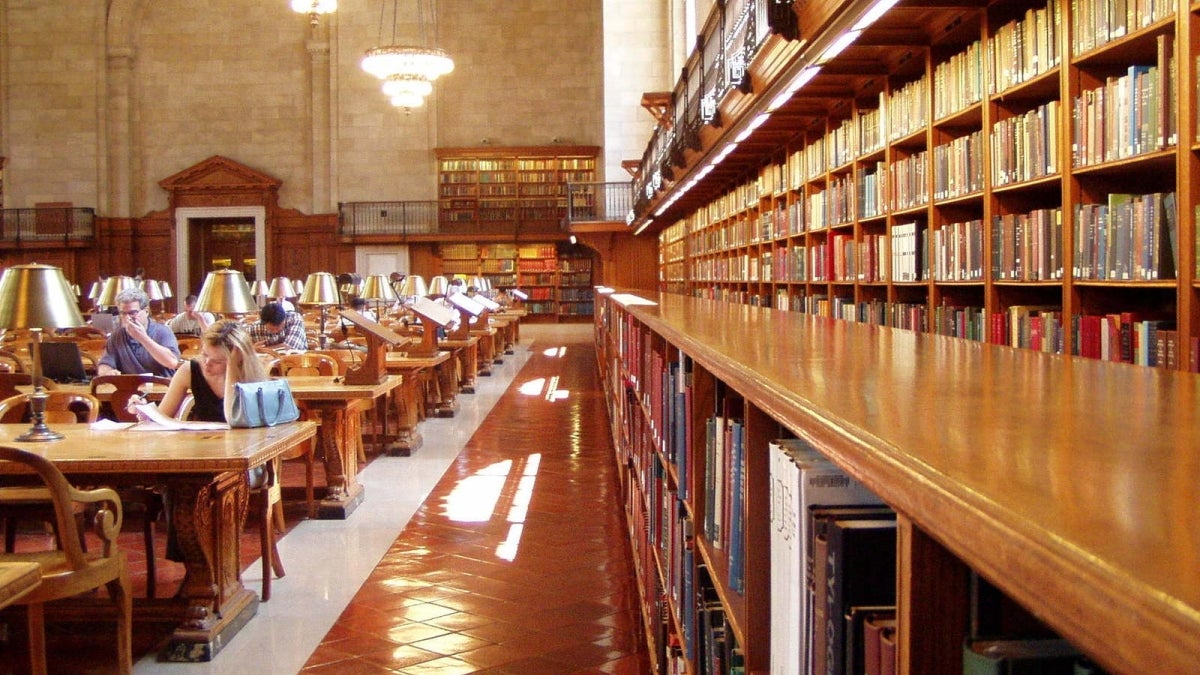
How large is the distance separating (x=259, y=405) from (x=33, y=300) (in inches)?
34.0

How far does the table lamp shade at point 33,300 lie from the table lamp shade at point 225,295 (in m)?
1.57

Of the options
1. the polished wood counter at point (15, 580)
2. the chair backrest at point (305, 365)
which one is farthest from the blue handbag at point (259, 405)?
the chair backrest at point (305, 365)

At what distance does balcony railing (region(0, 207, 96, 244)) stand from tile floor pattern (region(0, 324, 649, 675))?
750 inches

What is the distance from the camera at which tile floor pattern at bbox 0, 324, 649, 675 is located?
12.0 feet

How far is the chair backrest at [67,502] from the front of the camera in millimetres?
2879

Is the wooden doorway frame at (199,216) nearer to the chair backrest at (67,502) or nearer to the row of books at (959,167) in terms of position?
the row of books at (959,167)

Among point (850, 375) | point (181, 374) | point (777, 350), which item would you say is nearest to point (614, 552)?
point (181, 374)

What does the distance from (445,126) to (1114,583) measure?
82.4 feet

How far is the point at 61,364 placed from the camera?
7.00 metres

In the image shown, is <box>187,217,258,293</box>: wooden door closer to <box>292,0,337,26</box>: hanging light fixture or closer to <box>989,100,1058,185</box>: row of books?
<box>292,0,337,26</box>: hanging light fixture

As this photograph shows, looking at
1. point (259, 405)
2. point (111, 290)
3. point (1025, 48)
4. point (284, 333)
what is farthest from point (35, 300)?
point (111, 290)

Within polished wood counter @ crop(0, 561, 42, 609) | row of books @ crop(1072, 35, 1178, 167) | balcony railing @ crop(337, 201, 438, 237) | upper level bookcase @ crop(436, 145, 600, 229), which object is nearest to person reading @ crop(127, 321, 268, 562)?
polished wood counter @ crop(0, 561, 42, 609)

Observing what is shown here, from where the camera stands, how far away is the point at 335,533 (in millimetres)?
5480

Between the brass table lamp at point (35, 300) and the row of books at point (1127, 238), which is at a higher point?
the row of books at point (1127, 238)
